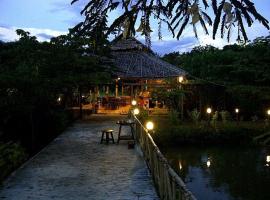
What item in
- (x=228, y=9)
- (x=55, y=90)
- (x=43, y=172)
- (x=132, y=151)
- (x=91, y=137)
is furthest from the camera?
(x=55, y=90)

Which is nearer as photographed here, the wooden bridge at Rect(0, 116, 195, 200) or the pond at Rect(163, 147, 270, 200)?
the wooden bridge at Rect(0, 116, 195, 200)

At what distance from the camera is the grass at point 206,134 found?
2394cm

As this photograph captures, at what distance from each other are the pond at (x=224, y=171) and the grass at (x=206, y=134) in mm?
728

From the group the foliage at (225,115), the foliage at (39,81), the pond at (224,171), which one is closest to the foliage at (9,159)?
the foliage at (39,81)

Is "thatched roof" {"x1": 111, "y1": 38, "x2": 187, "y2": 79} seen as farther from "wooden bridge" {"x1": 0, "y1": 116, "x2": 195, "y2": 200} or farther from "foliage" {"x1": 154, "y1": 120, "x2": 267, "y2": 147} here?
"wooden bridge" {"x1": 0, "y1": 116, "x2": 195, "y2": 200}

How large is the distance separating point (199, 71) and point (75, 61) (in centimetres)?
1935

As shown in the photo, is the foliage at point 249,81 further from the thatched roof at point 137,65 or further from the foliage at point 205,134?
the foliage at point 205,134

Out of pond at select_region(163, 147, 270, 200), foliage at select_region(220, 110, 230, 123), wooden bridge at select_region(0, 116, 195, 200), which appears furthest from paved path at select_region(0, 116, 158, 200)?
foliage at select_region(220, 110, 230, 123)

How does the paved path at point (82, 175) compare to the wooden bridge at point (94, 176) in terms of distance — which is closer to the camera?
the wooden bridge at point (94, 176)

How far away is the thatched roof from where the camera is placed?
3189 cm

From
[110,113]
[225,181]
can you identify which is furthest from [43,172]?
[110,113]

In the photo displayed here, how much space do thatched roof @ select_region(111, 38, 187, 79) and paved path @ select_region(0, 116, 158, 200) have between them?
589 inches

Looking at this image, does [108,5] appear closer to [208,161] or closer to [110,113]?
[208,161]

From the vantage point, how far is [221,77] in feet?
114
